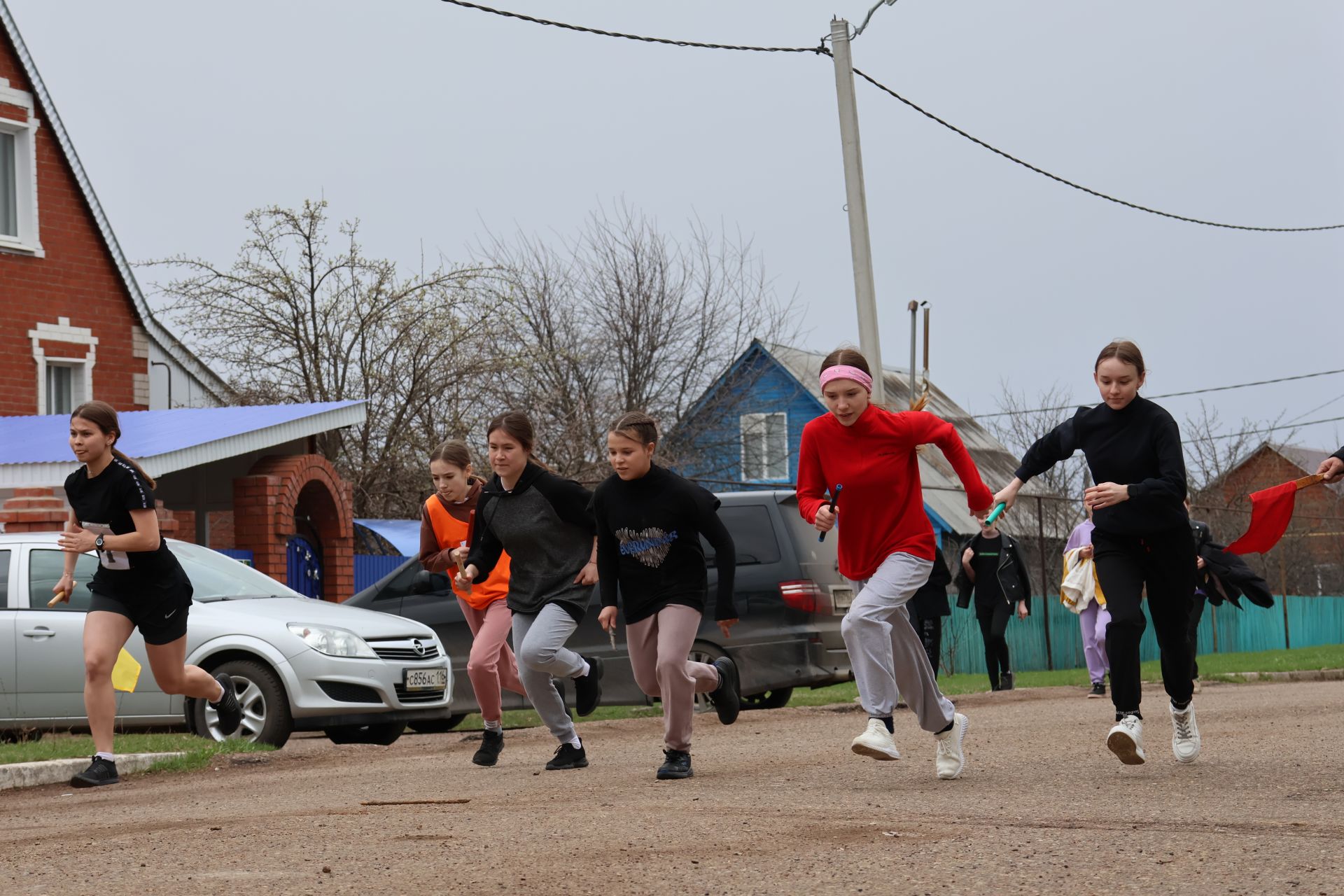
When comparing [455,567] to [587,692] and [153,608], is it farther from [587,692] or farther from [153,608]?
[153,608]

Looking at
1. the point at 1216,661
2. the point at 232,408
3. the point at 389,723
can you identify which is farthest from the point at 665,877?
the point at 1216,661

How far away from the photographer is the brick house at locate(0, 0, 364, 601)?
18.5 m

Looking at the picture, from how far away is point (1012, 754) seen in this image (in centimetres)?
908

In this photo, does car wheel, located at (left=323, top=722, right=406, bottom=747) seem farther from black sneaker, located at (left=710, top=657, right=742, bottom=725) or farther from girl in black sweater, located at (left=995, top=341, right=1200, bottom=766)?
girl in black sweater, located at (left=995, top=341, right=1200, bottom=766)

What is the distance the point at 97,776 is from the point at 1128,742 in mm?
5387

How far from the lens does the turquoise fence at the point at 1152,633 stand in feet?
80.4

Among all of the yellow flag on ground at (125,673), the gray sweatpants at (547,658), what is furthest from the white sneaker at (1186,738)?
the yellow flag on ground at (125,673)

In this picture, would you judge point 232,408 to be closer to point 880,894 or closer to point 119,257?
point 119,257

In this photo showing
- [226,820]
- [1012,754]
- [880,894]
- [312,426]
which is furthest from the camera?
[312,426]

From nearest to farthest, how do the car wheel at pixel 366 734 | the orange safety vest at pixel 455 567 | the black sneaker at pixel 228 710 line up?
the orange safety vest at pixel 455 567 → the black sneaker at pixel 228 710 → the car wheel at pixel 366 734

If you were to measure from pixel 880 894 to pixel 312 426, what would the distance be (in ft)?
51.2

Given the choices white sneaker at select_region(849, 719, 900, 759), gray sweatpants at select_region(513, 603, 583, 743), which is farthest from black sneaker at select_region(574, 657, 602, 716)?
white sneaker at select_region(849, 719, 900, 759)

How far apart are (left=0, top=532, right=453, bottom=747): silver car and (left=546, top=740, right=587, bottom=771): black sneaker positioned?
3.14 m

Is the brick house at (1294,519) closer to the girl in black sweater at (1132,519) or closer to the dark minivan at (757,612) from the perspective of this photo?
the dark minivan at (757,612)
